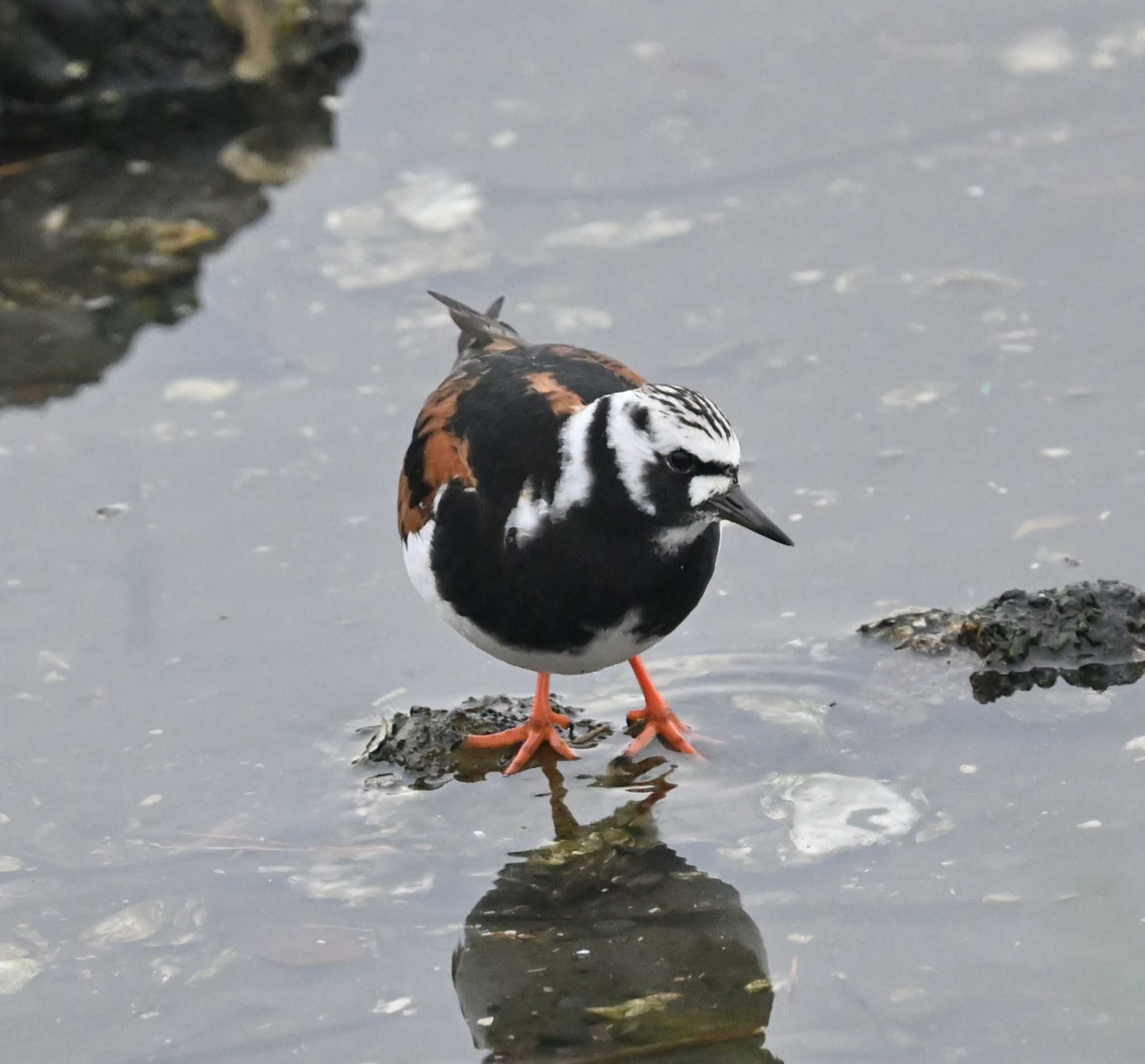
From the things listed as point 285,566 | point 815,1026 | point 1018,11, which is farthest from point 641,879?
point 1018,11

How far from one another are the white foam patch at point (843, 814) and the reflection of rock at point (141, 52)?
19.6 feet

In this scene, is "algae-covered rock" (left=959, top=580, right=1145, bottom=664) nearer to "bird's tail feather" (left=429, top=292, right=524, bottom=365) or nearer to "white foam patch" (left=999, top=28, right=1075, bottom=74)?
"bird's tail feather" (left=429, top=292, right=524, bottom=365)

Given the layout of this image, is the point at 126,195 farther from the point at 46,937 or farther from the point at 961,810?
the point at 961,810

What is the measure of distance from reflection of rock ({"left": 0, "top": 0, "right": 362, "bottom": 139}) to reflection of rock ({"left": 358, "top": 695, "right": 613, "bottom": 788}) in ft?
16.5

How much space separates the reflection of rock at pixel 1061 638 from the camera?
17.3 feet

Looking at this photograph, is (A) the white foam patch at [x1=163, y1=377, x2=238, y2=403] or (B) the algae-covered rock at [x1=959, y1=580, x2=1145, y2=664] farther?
(A) the white foam patch at [x1=163, y1=377, x2=238, y2=403]

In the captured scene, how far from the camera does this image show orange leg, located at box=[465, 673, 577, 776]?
532 cm

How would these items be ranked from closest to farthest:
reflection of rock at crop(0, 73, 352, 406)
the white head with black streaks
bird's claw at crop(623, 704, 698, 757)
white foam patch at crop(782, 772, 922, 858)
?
the white head with black streaks
white foam patch at crop(782, 772, 922, 858)
bird's claw at crop(623, 704, 698, 757)
reflection of rock at crop(0, 73, 352, 406)

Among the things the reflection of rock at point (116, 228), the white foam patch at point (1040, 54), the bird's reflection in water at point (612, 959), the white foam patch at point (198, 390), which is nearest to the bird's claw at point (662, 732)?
the bird's reflection in water at point (612, 959)

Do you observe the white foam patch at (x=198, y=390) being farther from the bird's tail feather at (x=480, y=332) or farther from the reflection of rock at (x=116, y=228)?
the bird's tail feather at (x=480, y=332)

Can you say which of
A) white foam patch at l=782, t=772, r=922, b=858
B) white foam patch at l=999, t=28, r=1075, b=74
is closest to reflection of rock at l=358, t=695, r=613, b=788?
white foam patch at l=782, t=772, r=922, b=858

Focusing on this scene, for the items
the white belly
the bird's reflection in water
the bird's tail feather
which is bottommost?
the bird's reflection in water

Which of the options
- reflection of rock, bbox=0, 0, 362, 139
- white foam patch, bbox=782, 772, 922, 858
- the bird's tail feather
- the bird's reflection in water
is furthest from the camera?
reflection of rock, bbox=0, 0, 362, 139

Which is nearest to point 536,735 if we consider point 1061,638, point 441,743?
point 441,743
